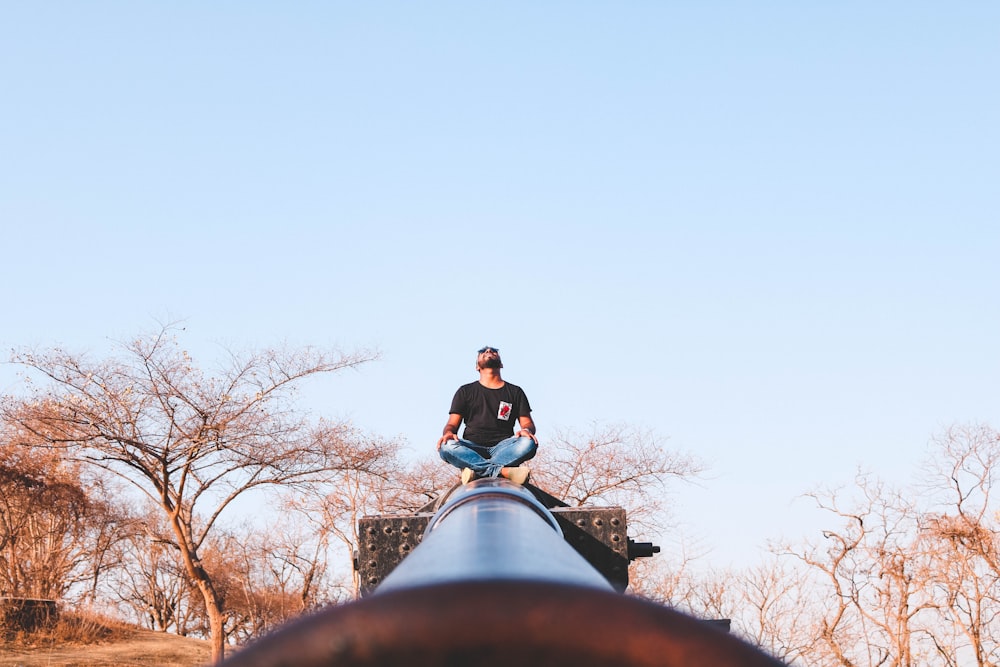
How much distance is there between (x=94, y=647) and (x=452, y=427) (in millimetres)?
16121

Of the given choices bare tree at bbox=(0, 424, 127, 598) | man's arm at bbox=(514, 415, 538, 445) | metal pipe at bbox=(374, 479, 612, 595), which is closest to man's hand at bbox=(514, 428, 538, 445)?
man's arm at bbox=(514, 415, 538, 445)

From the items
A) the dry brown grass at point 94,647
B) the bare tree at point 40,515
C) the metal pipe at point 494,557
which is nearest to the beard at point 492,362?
the metal pipe at point 494,557

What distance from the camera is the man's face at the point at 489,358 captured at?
5629 mm

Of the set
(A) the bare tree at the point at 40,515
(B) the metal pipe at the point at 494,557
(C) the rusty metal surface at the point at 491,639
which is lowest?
(C) the rusty metal surface at the point at 491,639

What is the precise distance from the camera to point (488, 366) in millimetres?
5660

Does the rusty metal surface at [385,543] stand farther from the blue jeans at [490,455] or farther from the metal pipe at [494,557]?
the metal pipe at [494,557]

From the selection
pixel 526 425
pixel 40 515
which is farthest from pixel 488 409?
pixel 40 515

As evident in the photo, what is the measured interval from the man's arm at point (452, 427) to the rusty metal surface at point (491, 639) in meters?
4.40

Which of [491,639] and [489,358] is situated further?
[489,358]

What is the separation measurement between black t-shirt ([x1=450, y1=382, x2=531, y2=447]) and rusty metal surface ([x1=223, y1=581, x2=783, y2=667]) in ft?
15.2

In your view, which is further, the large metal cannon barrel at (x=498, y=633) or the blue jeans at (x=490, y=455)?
the blue jeans at (x=490, y=455)

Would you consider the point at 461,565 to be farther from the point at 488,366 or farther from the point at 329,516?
the point at 329,516

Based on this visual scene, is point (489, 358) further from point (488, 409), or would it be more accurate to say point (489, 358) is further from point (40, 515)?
point (40, 515)

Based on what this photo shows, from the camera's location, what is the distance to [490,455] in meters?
5.14
